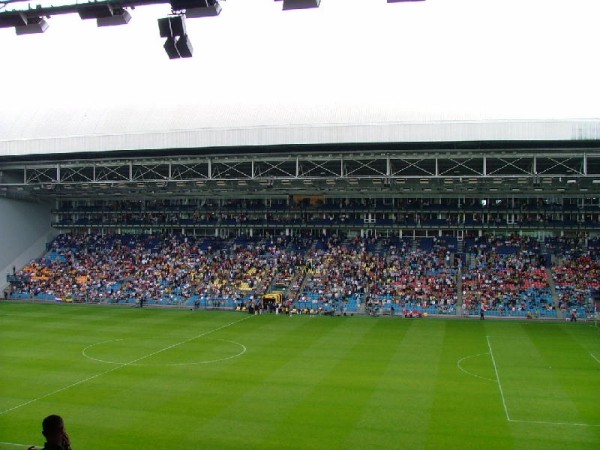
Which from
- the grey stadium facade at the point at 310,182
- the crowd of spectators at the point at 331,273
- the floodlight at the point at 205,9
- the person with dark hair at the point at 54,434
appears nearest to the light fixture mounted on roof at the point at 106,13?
the floodlight at the point at 205,9

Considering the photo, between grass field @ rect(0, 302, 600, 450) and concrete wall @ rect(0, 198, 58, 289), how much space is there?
18.0 meters

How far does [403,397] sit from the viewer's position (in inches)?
756

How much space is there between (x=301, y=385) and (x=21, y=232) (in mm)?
40233

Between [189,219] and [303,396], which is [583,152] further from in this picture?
[189,219]

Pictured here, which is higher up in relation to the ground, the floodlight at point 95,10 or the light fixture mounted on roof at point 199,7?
the floodlight at point 95,10

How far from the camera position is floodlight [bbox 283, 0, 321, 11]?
8602 mm

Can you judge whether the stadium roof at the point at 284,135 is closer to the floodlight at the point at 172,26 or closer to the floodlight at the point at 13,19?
the floodlight at the point at 172,26

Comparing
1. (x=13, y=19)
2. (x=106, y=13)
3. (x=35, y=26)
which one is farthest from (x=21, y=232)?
(x=106, y=13)

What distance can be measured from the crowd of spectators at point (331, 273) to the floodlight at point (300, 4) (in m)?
32.7

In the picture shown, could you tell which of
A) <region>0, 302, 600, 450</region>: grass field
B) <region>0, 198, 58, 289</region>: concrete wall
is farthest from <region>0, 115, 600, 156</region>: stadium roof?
<region>0, 302, 600, 450</region>: grass field

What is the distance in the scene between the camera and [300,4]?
28.6 feet

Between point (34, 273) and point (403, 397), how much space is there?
40649mm

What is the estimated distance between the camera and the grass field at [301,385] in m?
15.6

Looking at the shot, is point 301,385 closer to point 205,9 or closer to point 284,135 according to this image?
point 205,9
